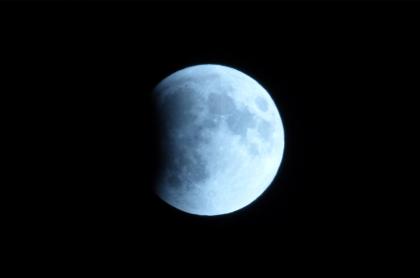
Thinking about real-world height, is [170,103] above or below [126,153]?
above

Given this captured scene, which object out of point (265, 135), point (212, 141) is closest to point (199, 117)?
point (212, 141)

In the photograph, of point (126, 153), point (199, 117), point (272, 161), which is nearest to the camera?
point (199, 117)

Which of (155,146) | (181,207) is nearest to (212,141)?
(155,146)

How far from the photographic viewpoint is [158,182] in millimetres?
5328

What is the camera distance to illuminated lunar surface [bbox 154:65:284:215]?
15.8ft

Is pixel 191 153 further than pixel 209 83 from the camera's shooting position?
No

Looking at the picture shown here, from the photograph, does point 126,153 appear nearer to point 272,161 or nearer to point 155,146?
point 155,146

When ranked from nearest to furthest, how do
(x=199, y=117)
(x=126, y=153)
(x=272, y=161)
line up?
(x=199, y=117)
(x=126, y=153)
(x=272, y=161)

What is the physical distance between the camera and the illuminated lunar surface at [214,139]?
4805 mm

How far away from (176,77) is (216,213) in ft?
7.74

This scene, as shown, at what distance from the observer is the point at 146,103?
5.22 m

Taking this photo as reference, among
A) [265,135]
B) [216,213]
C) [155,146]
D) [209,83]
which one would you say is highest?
[209,83]

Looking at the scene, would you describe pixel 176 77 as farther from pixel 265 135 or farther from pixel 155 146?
Result: pixel 265 135

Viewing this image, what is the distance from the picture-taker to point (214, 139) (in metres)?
4.77
